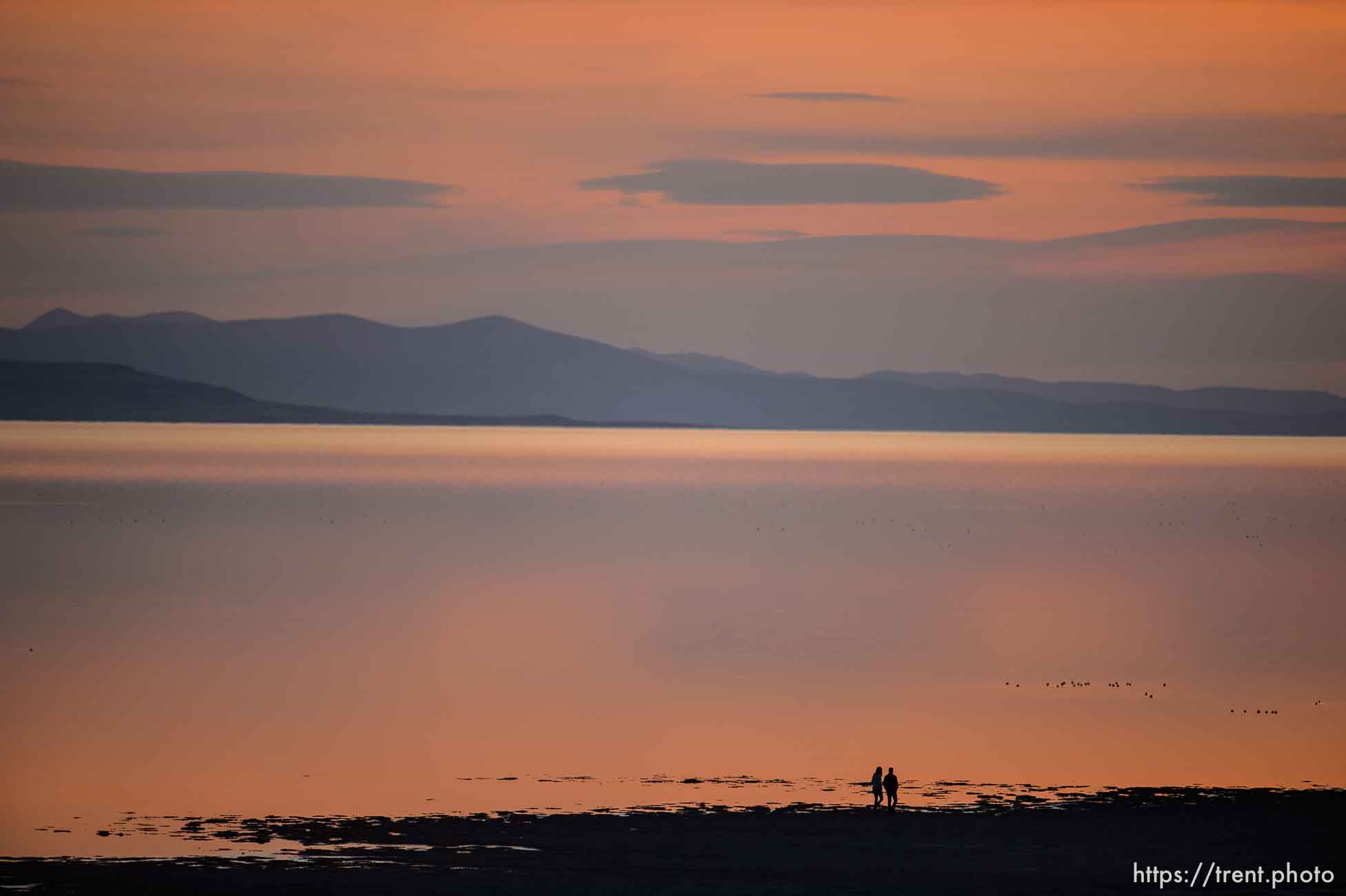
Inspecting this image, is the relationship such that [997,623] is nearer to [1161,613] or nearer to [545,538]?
[1161,613]

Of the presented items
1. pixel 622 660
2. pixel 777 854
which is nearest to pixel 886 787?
pixel 777 854

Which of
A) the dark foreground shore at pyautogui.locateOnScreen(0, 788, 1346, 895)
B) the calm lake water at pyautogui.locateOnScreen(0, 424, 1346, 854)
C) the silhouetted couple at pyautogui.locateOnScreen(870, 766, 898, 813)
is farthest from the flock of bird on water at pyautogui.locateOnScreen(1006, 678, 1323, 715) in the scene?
the silhouetted couple at pyautogui.locateOnScreen(870, 766, 898, 813)

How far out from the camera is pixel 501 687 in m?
32.2

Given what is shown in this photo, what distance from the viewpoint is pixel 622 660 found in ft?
120

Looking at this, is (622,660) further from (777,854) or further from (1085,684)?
(777,854)

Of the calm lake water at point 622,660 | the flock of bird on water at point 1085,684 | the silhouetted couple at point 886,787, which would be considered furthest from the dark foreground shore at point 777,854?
the flock of bird on water at point 1085,684

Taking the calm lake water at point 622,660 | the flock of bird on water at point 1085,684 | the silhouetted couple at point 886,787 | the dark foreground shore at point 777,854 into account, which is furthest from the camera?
the flock of bird on water at point 1085,684

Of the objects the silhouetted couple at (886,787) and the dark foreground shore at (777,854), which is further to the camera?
the silhouetted couple at (886,787)

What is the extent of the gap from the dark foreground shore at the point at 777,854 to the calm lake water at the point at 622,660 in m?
1.43

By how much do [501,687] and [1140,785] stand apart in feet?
39.6

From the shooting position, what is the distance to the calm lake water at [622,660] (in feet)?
79.0

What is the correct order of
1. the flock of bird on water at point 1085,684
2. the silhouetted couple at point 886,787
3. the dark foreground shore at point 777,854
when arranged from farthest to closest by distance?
the flock of bird on water at point 1085,684
the silhouetted couple at point 886,787
the dark foreground shore at point 777,854

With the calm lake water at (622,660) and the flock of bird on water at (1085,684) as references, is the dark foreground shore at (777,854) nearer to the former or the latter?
the calm lake water at (622,660)

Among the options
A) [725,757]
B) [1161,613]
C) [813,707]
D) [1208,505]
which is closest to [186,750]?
[725,757]
